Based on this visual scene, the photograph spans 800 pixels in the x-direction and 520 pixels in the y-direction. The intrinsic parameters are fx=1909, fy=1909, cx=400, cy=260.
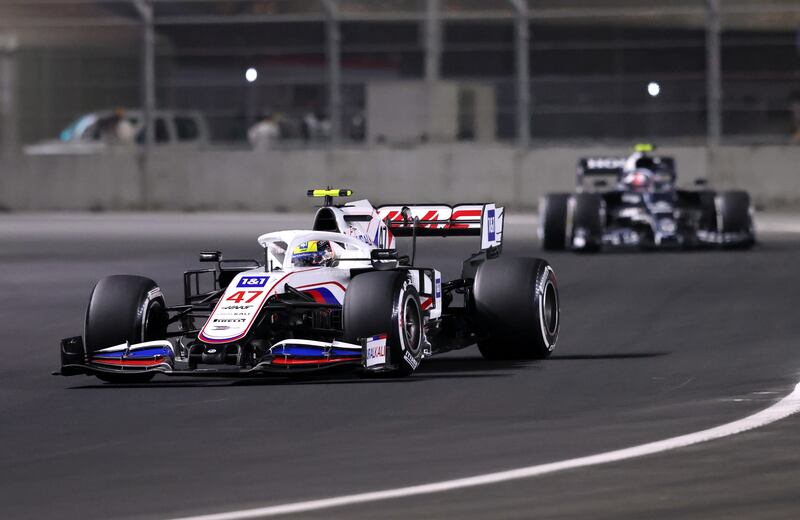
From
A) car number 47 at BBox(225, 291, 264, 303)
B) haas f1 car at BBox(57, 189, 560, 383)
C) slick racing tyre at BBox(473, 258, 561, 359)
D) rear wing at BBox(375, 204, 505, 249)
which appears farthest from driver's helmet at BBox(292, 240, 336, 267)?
rear wing at BBox(375, 204, 505, 249)

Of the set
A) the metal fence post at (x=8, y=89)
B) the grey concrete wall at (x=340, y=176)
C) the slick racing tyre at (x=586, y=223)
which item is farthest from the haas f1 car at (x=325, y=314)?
the metal fence post at (x=8, y=89)

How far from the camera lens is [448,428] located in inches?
406

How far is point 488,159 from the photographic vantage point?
37.0 metres

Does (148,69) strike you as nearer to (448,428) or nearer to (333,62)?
(333,62)

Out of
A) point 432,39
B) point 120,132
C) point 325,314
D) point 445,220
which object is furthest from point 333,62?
point 325,314

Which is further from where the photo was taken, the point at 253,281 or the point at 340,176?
the point at 340,176

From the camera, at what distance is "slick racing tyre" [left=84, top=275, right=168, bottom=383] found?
1266 cm

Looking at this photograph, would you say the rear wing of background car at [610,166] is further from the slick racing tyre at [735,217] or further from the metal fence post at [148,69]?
the metal fence post at [148,69]

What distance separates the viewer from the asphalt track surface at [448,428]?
8.16 m

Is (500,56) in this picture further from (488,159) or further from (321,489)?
(321,489)

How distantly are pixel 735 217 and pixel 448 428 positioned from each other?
17.0m

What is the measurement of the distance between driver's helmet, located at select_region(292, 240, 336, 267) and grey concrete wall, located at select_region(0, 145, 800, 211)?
23.3 meters

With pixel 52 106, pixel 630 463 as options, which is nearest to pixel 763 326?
pixel 630 463

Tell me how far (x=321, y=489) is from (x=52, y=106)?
109 ft
